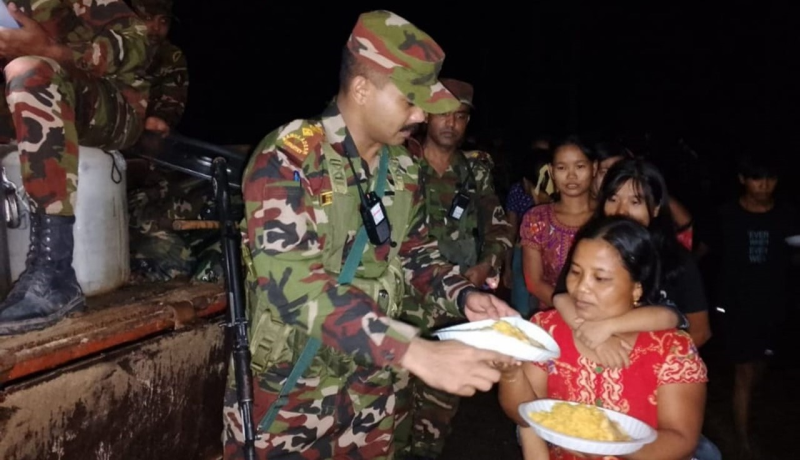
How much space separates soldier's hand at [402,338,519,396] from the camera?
1.82 m

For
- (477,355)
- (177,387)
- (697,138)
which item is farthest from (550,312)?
(697,138)

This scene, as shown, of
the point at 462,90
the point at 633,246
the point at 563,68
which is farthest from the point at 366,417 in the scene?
the point at 563,68

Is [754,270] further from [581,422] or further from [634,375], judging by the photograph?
[581,422]

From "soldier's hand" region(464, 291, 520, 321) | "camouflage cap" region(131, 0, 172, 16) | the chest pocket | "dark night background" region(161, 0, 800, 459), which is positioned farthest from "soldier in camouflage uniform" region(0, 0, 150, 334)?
"dark night background" region(161, 0, 800, 459)

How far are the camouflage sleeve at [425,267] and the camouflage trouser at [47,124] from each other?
1.29m

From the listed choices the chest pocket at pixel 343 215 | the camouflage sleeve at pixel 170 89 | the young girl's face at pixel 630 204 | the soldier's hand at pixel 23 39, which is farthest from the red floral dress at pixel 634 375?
the camouflage sleeve at pixel 170 89

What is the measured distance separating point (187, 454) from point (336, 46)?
39.2 ft

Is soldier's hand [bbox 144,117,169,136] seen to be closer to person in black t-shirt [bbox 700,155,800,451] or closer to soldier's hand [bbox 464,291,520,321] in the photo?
soldier's hand [bbox 464,291,520,321]

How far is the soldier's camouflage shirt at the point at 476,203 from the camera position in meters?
4.23

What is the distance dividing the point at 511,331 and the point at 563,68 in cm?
1248

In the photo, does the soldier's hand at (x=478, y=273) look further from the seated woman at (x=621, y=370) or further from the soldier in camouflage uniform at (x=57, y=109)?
the soldier in camouflage uniform at (x=57, y=109)

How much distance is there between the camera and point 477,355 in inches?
73.4

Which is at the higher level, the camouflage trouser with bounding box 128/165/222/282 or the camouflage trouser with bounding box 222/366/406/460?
the camouflage trouser with bounding box 128/165/222/282

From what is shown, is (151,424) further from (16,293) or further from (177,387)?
(16,293)
